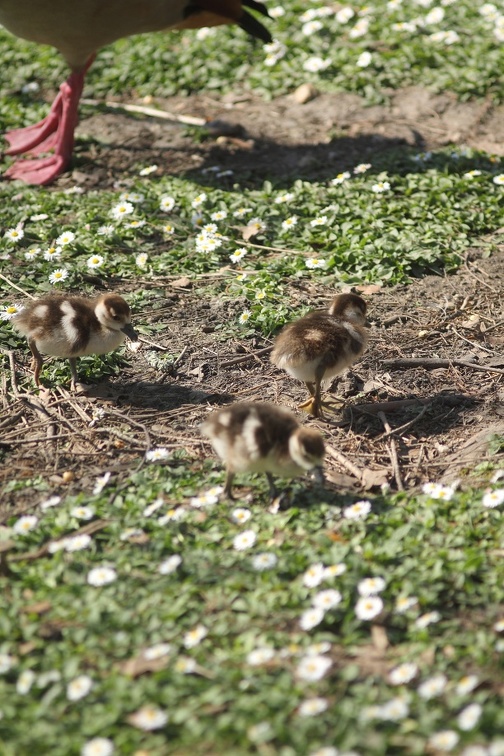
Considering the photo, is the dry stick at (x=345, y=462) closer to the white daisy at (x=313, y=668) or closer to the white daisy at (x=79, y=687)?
the white daisy at (x=313, y=668)

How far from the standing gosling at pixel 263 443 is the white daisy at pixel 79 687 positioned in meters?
1.30

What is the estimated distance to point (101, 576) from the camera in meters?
3.96

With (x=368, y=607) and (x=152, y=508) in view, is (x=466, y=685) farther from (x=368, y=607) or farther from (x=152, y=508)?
(x=152, y=508)

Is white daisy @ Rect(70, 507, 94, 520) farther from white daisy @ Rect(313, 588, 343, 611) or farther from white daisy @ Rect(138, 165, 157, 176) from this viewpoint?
white daisy @ Rect(138, 165, 157, 176)

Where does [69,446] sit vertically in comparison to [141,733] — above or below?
below

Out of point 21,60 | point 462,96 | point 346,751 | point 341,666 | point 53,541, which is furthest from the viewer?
point 21,60

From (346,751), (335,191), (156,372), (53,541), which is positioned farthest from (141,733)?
(335,191)

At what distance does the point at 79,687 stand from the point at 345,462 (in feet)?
6.51

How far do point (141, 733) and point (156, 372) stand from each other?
9.17 ft

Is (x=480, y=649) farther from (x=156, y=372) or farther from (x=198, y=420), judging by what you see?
(x=156, y=372)

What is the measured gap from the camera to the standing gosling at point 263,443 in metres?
4.29

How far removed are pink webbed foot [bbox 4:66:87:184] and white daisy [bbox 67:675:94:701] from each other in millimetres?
5524

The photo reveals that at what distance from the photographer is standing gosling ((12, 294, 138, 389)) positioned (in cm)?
534

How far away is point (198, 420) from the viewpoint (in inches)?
208
